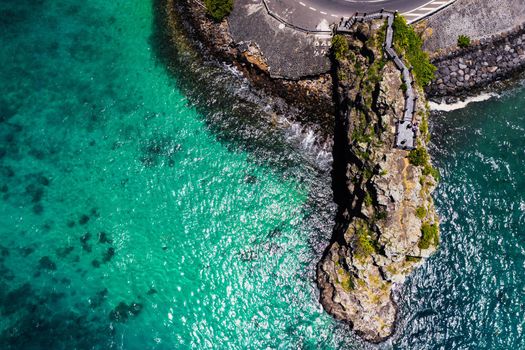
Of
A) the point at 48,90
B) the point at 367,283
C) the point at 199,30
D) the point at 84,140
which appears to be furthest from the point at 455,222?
the point at 48,90

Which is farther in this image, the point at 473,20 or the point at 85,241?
the point at 473,20

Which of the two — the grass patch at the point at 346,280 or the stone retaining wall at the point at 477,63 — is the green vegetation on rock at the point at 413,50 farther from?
the grass patch at the point at 346,280

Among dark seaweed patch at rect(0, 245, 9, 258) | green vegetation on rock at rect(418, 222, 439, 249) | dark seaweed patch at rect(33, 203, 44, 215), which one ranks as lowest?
dark seaweed patch at rect(0, 245, 9, 258)

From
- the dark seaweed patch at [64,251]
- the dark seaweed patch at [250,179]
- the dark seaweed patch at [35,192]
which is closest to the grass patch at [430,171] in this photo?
the dark seaweed patch at [250,179]

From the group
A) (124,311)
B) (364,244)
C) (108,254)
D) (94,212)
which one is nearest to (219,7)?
(94,212)

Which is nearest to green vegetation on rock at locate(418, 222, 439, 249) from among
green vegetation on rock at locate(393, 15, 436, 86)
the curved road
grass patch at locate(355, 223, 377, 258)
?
grass patch at locate(355, 223, 377, 258)

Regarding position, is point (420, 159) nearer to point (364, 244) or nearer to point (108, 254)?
point (364, 244)

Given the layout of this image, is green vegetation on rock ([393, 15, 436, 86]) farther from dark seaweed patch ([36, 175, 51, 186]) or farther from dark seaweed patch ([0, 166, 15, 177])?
dark seaweed patch ([0, 166, 15, 177])
